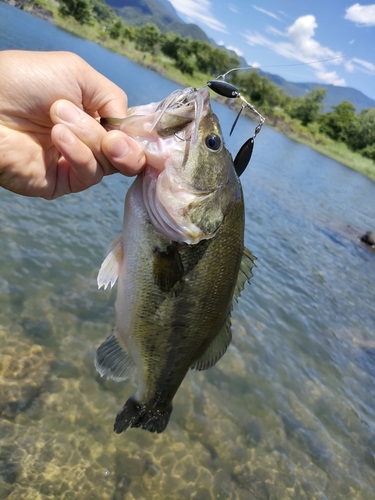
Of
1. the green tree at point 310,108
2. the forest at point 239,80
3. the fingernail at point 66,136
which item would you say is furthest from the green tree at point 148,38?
the fingernail at point 66,136

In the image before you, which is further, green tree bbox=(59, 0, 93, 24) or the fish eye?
green tree bbox=(59, 0, 93, 24)

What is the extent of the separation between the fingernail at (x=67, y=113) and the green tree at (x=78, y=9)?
9576 centimetres

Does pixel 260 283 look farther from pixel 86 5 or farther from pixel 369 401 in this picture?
pixel 86 5

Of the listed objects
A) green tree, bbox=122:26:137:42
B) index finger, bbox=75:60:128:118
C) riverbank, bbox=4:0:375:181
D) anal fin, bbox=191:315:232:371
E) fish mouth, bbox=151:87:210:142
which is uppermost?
fish mouth, bbox=151:87:210:142

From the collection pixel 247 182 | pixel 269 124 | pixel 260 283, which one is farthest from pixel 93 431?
pixel 269 124

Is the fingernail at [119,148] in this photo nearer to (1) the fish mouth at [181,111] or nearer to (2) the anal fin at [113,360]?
(1) the fish mouth at [181,111]

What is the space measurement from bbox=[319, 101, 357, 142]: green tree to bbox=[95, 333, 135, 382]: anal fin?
97.0 meters

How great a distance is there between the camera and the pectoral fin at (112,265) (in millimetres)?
2676

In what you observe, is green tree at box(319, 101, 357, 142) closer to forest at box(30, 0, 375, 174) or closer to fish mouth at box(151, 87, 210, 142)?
forest at box(30, 0, 375, 174)

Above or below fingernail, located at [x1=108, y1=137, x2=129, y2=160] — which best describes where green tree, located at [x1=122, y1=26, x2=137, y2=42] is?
below

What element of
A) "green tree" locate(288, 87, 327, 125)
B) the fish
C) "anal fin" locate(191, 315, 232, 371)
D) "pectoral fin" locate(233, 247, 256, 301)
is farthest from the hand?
"green tree" locate(288, 87, 327, 125)

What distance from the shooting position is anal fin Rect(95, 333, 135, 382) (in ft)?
9.89

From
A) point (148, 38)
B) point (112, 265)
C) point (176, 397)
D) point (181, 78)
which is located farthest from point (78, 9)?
point (112, 265)

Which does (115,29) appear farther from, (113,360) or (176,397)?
(113,360)
